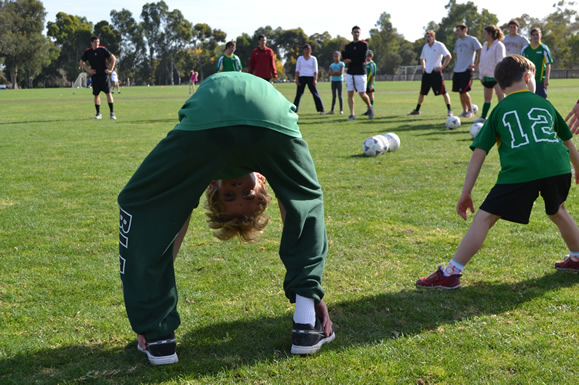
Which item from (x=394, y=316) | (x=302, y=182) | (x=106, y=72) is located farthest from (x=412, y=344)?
(x=106, y=72)

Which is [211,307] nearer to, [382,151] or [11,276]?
[11,276]

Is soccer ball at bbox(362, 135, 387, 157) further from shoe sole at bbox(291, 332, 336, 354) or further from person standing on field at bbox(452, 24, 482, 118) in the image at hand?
shoe sole at bbox(291, 332, 336, 354)

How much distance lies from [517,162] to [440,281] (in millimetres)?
942

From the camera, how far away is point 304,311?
280 centimetres

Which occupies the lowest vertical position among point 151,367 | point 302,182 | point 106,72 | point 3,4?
Result: point 151,367

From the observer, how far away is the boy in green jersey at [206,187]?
2.52 meters

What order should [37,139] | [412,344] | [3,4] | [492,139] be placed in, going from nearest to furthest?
[412,344] → [492,139] → [37,139] → [3,4]

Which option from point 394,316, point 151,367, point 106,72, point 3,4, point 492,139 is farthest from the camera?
point 3,4

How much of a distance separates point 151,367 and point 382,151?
6.94 metres

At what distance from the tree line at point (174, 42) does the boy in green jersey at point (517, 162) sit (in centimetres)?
8817

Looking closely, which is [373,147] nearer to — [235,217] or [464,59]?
[235,217]

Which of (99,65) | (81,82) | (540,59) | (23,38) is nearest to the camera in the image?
(540,59)

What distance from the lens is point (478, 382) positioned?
2.51 metres

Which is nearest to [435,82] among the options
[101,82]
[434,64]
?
[434,64]
